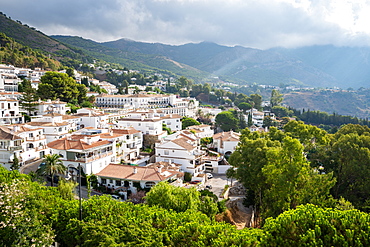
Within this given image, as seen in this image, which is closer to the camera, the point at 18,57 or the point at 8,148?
the point at 8,148

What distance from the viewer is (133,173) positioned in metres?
34.2

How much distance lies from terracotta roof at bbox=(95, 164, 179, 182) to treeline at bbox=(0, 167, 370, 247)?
40.8 feet

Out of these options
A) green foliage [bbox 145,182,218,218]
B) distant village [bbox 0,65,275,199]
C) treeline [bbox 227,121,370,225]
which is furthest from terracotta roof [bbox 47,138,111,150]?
treeline [bbox 227,121,370,225]

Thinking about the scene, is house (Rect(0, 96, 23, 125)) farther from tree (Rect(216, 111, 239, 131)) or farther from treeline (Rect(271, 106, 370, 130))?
treeline (Rect(271, 106, 370, 130))

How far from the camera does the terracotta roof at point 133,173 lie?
109 feet

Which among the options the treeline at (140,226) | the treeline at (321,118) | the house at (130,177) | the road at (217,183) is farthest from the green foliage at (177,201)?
the treeline at (321,118)

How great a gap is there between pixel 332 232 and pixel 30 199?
1712 cm

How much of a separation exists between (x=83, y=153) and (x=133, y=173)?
6.29 metres

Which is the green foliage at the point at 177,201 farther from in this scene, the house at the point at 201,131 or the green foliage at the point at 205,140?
the house at the point at 201,131

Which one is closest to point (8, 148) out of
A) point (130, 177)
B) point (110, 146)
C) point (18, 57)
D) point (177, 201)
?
point (110, 146)

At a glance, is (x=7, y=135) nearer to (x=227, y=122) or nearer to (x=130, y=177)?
(x=130, y=177)

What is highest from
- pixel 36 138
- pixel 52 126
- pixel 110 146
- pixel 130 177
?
pixel 52 126

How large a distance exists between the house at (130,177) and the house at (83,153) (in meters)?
1.30

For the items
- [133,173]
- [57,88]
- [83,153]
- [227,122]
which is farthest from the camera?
[227,122]
